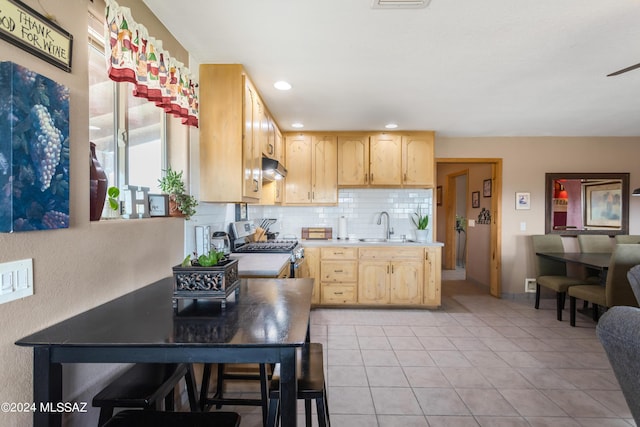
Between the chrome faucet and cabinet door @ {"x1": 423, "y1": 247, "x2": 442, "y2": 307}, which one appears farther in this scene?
the chrome faucet

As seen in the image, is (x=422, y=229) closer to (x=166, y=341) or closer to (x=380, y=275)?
(x=380, y=275)

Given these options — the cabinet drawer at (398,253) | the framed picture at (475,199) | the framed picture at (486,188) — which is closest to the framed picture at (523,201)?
the framed picture at (486,188)

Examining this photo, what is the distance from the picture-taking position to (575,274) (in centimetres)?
462

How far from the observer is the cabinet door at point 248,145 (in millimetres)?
2398

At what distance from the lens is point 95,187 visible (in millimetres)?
1353

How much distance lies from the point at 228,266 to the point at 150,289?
56cm

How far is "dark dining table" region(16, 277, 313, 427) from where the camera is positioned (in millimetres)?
975

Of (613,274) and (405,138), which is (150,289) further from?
(613,274)

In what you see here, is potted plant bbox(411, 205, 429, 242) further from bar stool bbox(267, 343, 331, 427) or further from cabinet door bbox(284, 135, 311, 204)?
bar stool bbox(267, 343, 331, 427)

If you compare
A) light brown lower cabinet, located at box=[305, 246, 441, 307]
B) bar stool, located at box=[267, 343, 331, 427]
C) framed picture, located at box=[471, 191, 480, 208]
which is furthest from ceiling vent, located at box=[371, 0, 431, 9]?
framed picture, located at box=[471, 191, 480, 208]

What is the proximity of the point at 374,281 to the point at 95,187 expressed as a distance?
3394 mm

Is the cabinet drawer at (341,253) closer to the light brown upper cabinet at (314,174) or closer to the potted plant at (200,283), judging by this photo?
the light brown upper cabinet at (314,174)

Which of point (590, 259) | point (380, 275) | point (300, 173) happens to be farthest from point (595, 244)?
point (300, 173)

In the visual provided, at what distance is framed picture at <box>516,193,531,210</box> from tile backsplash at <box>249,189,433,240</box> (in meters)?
1.31
